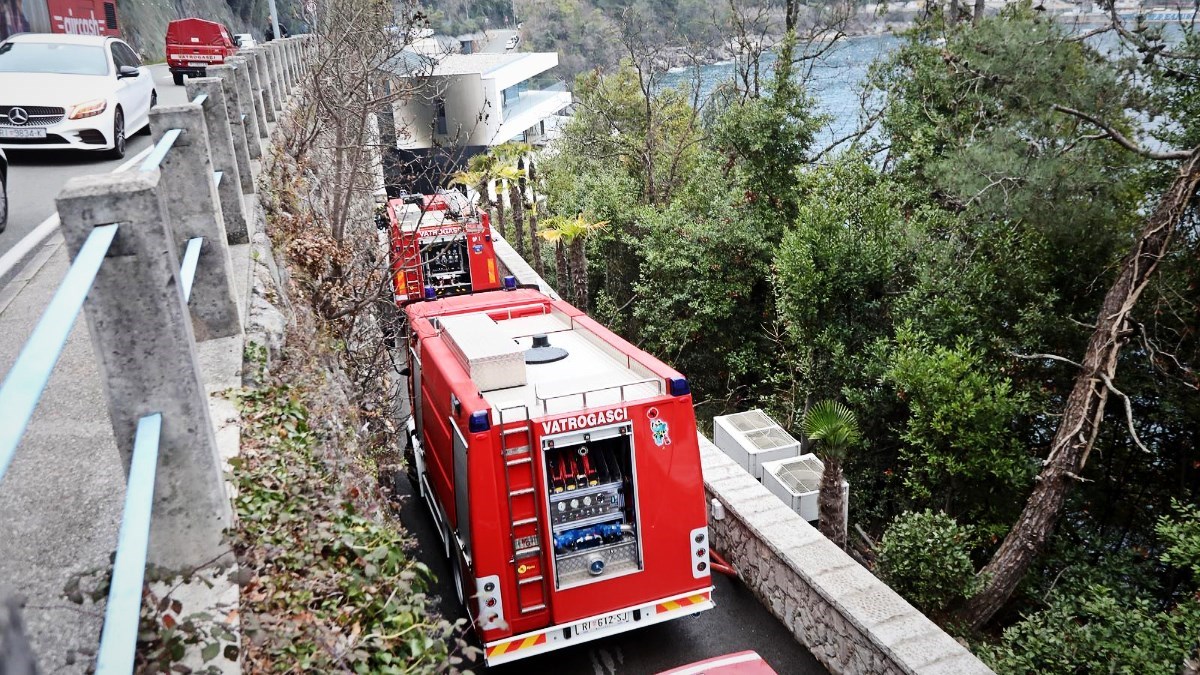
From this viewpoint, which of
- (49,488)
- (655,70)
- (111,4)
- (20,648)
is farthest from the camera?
(111,4)

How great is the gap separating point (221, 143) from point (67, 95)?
5.25 metres

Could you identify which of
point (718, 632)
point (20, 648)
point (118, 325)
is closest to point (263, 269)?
point (118, 325)

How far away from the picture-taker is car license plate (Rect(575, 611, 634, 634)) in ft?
24.7

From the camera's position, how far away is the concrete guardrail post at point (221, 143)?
289 inches

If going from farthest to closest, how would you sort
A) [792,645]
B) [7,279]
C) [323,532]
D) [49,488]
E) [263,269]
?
[792,645]
[263,269]
[7,279]
[323,532]
[49,488]

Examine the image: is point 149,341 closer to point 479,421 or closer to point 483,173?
point 479,421

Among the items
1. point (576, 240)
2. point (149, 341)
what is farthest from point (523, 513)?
point (576, 240)

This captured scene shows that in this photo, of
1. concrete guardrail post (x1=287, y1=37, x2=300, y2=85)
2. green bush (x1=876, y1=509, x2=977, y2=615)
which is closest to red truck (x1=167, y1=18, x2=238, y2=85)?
concrete guardrail post (x1=287, y1=37, x2=300, y2=85)

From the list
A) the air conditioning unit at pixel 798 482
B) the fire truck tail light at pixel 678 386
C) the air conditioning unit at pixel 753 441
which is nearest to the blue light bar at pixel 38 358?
the fire truck tail light at pixel 678 386

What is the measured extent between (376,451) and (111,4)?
96.8 ft

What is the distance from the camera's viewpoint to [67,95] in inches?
428

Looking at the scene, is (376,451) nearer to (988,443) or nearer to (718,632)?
(718,632)

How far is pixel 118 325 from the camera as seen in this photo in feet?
9.55

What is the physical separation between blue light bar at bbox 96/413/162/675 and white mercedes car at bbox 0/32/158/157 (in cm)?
1010
